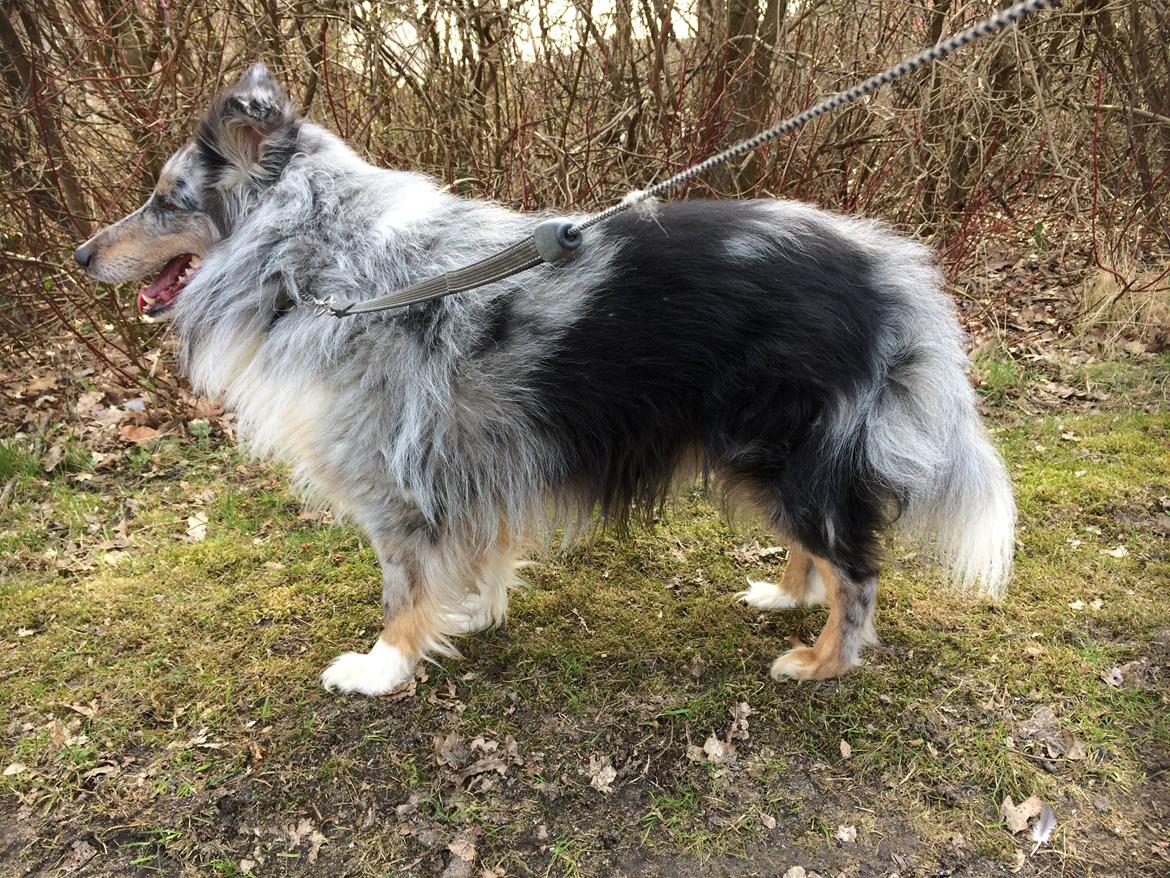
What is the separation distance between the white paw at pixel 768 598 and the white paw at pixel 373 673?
154cm

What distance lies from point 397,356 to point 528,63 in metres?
4.07

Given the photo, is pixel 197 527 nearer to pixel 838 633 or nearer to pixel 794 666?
pixel 794 666

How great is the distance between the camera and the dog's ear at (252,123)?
2.66m

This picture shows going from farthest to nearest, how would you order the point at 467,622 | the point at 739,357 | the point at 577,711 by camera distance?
the point at 467,622 → the point at 577,711 → the point at 739,357

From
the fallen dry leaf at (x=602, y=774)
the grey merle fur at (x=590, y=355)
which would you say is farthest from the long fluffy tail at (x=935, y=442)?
the fallen dry leaf at (x=602, y=774)

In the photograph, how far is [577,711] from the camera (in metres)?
2.96

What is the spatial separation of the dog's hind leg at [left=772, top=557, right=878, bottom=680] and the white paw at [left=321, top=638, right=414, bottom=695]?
150 centimetres

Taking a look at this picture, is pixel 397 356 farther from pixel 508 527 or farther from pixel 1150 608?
pixel 1150 608

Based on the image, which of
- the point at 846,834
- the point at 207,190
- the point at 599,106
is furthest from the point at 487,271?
the point at 599,106

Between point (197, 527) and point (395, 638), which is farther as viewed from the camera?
point (197, 527)

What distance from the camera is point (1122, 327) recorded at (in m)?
6.08

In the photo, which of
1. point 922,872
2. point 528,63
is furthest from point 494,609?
point 528,63

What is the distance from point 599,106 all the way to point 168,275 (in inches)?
159

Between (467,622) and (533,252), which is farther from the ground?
(533,252)
